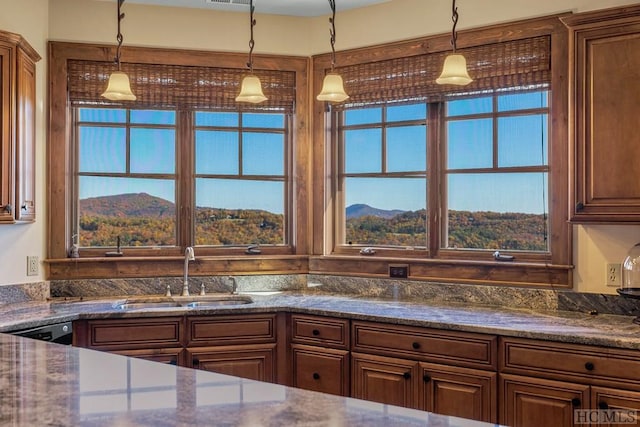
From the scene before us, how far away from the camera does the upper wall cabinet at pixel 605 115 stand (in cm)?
295

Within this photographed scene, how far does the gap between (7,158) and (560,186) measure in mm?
3026

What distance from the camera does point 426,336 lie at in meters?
3.19

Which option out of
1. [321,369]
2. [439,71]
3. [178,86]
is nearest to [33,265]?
[178,86]

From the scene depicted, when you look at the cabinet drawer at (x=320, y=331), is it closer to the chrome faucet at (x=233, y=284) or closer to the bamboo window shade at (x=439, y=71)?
the chrome faucet at (x=233, y=284)

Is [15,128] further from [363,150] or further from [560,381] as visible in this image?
[560,381]

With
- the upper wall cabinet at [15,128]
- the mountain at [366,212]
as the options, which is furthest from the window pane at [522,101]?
the upper wall cabinet at [15,128]

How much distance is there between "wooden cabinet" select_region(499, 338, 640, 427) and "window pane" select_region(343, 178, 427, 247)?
128cm

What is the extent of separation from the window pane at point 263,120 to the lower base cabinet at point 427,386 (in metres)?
1.77

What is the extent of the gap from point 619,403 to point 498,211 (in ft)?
4.70

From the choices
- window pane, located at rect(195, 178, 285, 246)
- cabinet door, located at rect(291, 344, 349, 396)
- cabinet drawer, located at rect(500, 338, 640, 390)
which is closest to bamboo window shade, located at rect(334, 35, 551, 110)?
window pane, located at rect(195, 178, 285, 246)

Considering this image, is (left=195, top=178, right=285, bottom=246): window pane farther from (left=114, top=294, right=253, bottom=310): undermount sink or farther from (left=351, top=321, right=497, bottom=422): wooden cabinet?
(left=351, top=321, right=497, bottom=422): wooden cabinet

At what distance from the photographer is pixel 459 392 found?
10.2 feet

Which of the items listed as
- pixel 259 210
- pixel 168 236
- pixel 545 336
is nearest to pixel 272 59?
pixel 259 210

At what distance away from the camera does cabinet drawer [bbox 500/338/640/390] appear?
2.65m
